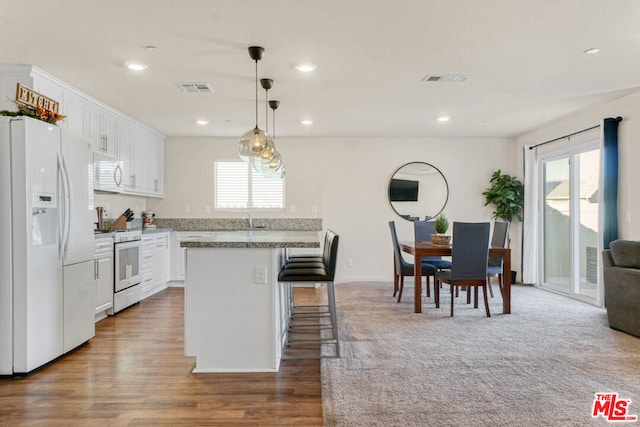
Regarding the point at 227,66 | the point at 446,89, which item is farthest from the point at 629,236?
the point at 227,66

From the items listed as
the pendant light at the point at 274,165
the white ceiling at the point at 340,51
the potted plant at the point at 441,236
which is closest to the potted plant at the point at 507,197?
the white ceiling at the point at 340,51

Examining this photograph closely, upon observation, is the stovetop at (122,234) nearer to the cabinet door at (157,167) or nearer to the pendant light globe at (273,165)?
the cabinet door at (157,167)

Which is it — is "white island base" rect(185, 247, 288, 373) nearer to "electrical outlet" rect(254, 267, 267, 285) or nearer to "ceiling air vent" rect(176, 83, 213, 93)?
"electrical outlet" rect(254, 267, 267, 285)

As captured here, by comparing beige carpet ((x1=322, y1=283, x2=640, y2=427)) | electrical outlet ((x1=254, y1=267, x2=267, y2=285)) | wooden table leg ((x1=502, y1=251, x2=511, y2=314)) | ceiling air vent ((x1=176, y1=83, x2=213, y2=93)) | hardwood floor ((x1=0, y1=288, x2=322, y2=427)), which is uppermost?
ceiling air vent ((x1=176, y1=83, x2=213, y2=93))

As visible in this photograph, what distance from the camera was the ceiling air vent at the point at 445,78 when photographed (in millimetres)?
3834

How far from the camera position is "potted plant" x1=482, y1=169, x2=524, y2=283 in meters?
6.47

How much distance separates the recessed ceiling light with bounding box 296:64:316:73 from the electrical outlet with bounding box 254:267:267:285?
1.83 metres

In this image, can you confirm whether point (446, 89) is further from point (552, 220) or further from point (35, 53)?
point (35, 53)

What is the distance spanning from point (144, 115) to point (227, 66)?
7.56 feet

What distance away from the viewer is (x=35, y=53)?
3293mm

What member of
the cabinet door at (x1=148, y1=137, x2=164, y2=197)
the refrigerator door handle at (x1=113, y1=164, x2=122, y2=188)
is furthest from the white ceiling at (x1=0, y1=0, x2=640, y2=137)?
the cabinet door at (x1=148, y1=137, x2=164, y2=197)

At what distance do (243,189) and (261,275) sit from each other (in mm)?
4110

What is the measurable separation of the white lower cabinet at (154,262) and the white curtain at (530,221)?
18.0 feet

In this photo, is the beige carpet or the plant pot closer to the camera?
the beige carpet
